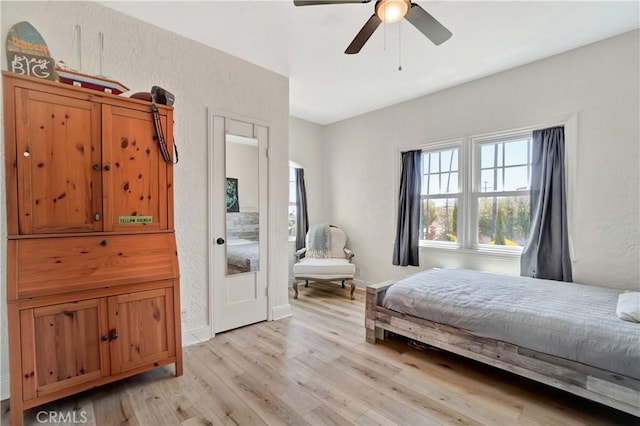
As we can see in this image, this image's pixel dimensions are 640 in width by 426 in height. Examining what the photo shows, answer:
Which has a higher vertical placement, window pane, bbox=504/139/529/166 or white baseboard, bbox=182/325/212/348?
window pane, bbox=504/139/529/166

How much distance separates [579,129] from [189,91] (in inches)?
149

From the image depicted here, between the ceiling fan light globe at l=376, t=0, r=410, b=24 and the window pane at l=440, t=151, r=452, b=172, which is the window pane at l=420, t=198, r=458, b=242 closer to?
the window pane at l=440, t=151, r=452, b=172

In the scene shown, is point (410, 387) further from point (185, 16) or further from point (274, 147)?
point (185, 16)

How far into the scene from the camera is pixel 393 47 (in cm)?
278

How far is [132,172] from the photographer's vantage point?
6.69 ft

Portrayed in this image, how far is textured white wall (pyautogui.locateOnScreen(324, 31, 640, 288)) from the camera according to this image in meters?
2.59

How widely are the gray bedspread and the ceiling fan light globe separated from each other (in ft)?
6.88

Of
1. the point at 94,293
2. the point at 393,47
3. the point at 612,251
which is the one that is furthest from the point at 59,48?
the point at 612,251

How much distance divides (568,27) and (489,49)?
59 cm

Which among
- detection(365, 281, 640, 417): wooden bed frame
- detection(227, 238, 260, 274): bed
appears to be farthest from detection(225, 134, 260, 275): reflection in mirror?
detection(365, 281, 640, 417): wooden bed frame

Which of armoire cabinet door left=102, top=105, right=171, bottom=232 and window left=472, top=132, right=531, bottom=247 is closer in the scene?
armoire cabinet door left=102, top=105, right=171, bottom=232

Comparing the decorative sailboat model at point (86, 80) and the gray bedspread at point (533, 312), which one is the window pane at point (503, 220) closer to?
the gray bedspread at point (533, 312)

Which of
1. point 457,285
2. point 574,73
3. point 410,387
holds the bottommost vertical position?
point 410,387

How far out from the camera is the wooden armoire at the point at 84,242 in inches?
64.2
